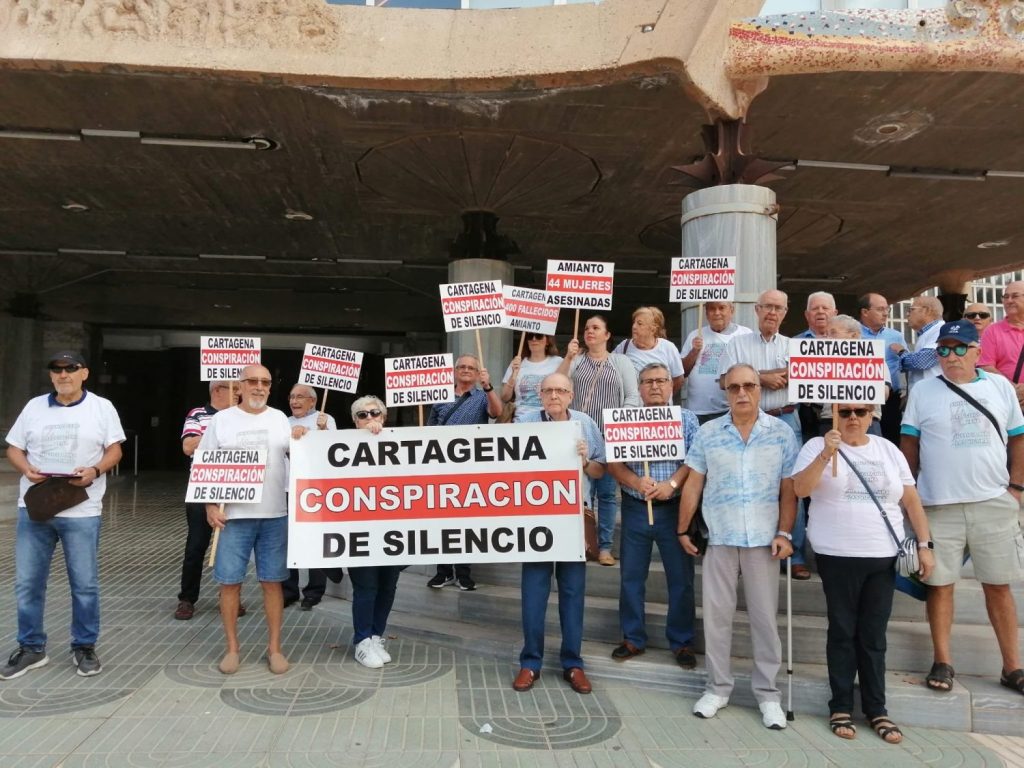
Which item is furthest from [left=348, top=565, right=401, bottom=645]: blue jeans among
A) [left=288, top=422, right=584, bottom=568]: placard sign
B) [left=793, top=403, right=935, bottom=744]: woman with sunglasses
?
[left=793, top=403, right=935, bottom=744]: woman with sunglasses

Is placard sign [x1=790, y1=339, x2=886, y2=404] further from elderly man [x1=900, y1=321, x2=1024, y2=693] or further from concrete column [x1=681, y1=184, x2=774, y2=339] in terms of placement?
concrete column [x1=681, y1=184, x2=774, y2=339]

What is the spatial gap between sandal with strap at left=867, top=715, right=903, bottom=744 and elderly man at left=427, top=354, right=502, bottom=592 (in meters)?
2.77

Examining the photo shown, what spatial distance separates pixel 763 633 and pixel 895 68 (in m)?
6.41

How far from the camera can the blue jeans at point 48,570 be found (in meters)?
4.36

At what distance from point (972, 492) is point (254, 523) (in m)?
4.36

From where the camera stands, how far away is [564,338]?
21500mm

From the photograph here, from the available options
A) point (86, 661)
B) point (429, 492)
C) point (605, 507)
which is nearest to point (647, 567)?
point (605, 507)

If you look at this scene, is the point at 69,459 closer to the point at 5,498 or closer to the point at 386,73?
the point at 386,73

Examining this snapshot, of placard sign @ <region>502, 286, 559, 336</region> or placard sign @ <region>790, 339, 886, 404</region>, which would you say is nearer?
placard sign @ <region>790, 339, 886, 404</region>

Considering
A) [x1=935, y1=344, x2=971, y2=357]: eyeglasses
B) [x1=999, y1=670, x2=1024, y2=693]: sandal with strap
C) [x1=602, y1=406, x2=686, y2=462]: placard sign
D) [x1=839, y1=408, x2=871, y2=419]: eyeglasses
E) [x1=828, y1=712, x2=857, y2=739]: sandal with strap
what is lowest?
[x1=828, y1=712, x2=857, y2=739]: sandal with strap

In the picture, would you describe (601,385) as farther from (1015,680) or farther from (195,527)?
(195,527)

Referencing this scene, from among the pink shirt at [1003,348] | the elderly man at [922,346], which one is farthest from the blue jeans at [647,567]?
the pink shirt at [1003,348]

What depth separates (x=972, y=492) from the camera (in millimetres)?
3846

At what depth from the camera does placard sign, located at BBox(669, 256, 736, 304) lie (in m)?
5.43
